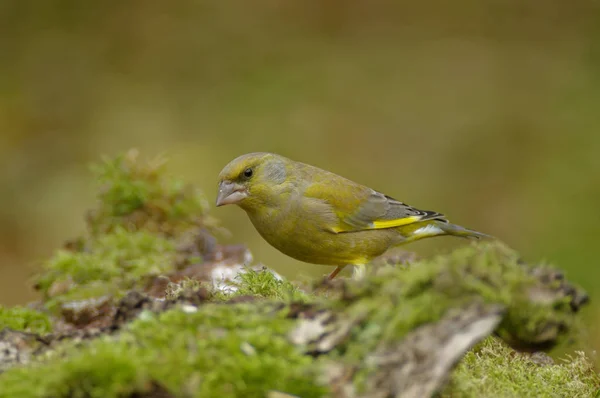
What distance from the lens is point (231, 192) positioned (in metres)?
5.12

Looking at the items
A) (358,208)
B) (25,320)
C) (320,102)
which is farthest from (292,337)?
(320,102)

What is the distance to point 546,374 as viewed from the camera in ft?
11.4

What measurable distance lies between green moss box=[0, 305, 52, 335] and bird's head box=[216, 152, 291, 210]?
4.50 ft

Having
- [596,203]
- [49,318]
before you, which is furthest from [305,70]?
[49,318]

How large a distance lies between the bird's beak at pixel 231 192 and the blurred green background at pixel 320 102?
180 inches

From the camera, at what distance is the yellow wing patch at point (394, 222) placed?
561cm

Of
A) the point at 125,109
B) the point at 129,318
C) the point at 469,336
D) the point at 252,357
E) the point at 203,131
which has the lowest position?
the point at 469,336

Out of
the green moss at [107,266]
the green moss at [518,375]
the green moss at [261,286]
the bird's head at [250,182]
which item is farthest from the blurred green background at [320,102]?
the green moss at [518,375]

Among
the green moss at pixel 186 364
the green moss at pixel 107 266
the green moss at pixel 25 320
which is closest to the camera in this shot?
the green moss at pixel 186 364

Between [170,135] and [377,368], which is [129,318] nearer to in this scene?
[377,368]

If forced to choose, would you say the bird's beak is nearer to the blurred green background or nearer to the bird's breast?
the bird's breast

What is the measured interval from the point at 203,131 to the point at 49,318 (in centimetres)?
826

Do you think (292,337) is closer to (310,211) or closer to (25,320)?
(25,320)

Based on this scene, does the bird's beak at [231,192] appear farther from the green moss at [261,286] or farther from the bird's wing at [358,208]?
the green moss at [261,286]
